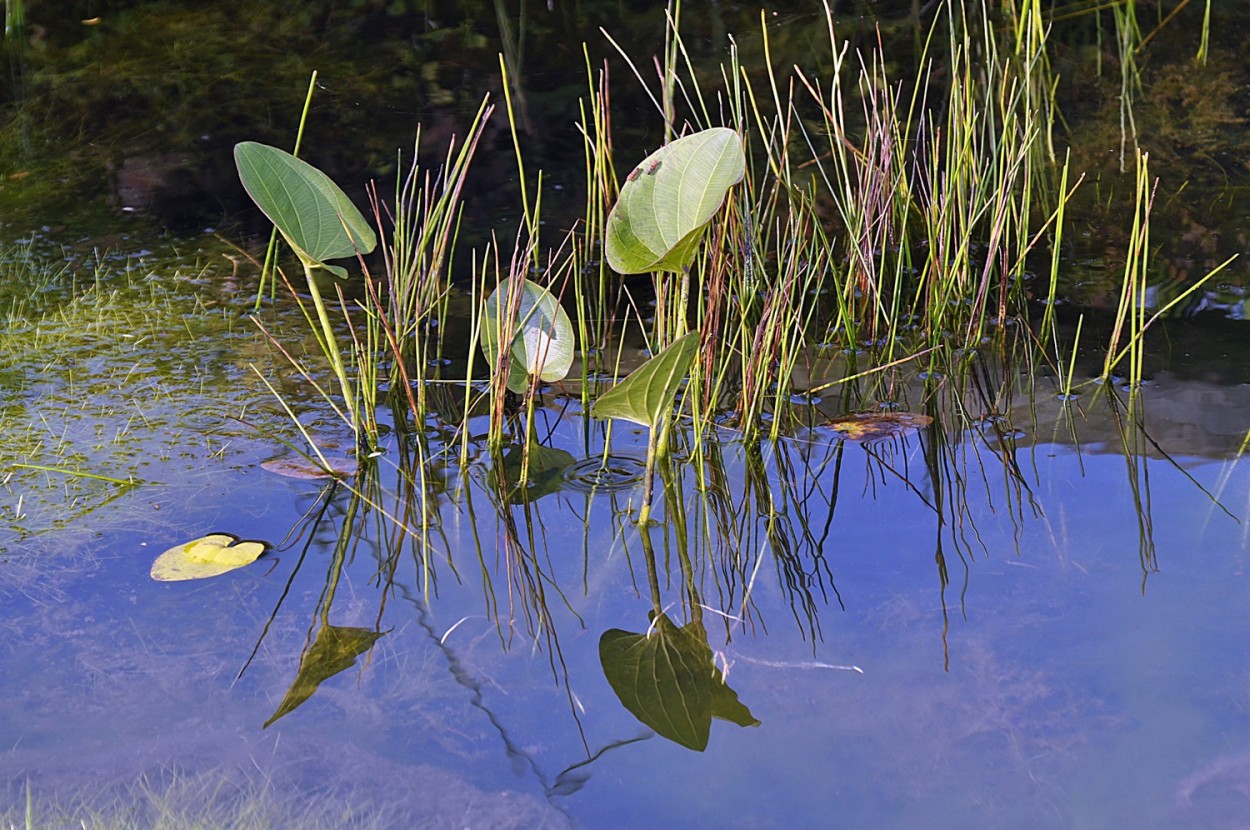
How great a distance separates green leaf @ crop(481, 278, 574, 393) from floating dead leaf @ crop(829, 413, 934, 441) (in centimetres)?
42

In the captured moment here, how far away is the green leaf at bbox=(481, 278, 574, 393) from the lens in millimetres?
1607

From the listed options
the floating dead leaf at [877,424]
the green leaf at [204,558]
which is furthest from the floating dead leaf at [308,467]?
the floating dead leaf at [877,424]

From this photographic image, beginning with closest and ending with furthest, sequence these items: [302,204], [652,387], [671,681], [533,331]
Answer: [671,681]
[652,387]
[302,204]
[533,331]

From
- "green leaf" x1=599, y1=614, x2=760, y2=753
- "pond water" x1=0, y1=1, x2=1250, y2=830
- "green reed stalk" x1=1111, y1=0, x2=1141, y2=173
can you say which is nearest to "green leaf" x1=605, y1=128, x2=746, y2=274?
"pond water" x1=0, y1=1, x2=1250, y2=830

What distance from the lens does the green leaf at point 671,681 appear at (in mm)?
1135

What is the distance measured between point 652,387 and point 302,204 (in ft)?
1.81

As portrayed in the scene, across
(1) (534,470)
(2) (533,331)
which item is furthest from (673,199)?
(1) (534,470)

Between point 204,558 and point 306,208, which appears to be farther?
point 306,208

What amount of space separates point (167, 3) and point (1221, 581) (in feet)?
13.8

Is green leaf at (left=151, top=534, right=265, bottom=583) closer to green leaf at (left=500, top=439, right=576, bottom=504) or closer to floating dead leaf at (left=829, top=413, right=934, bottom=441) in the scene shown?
green leaf at (left=500, top=439, right=576, bottom=504)

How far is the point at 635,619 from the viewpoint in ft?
4.24

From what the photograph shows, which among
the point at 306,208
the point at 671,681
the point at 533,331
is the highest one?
Result: the point at 306,208

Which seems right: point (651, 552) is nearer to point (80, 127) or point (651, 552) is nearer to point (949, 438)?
point (949, 438)

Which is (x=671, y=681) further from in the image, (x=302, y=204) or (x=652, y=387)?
(x=302, y=204)
